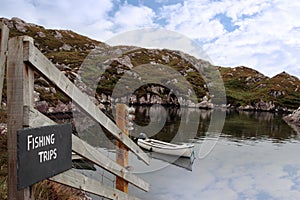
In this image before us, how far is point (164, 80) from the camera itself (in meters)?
80.2

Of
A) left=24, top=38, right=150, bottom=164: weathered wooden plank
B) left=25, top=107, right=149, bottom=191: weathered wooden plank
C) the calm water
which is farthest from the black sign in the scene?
the calm water

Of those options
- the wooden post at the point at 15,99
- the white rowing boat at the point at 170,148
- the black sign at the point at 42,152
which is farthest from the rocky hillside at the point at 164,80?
the wooden post at the point at 15,99

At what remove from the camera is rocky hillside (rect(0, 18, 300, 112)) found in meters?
77.8

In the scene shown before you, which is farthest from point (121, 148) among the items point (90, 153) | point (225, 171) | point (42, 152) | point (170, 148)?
point (170, 148)

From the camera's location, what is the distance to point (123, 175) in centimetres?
528

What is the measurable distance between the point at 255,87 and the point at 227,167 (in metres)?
99.2

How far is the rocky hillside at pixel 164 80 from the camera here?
77.8 meters

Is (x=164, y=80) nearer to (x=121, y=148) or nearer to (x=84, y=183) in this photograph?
(x=121, y=148)

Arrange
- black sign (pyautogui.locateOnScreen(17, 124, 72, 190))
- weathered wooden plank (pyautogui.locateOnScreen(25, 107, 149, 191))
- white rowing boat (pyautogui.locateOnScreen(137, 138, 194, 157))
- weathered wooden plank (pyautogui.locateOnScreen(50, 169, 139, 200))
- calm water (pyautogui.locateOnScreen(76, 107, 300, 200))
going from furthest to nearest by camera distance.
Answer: white rowing boat (pyautogui.locateOnScreen(137, 138, 194, 157)) < calm water (pyautogui.locateOnScreen(76, 107, 300, 200)) < weathered wooden plank (pyautogui.locateOnScreen(50, 169, 139, 200)) < weathered wooden plank (pyautogui.locateOnScreen(25, 107, 149, 191)) < black sign (pyautogui.locateOnScreen(17, 124, 72, 190))

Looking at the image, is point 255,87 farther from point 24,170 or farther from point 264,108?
point 24,170

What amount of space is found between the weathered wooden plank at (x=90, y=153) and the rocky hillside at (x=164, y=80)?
4534cm

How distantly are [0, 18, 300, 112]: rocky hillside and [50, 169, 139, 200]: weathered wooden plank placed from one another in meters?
45.9

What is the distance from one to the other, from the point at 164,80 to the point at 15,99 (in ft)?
256

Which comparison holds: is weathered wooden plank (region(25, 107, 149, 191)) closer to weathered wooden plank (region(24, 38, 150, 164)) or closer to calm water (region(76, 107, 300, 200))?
weathered wooden plank (region(24, 38, 150, 164))
